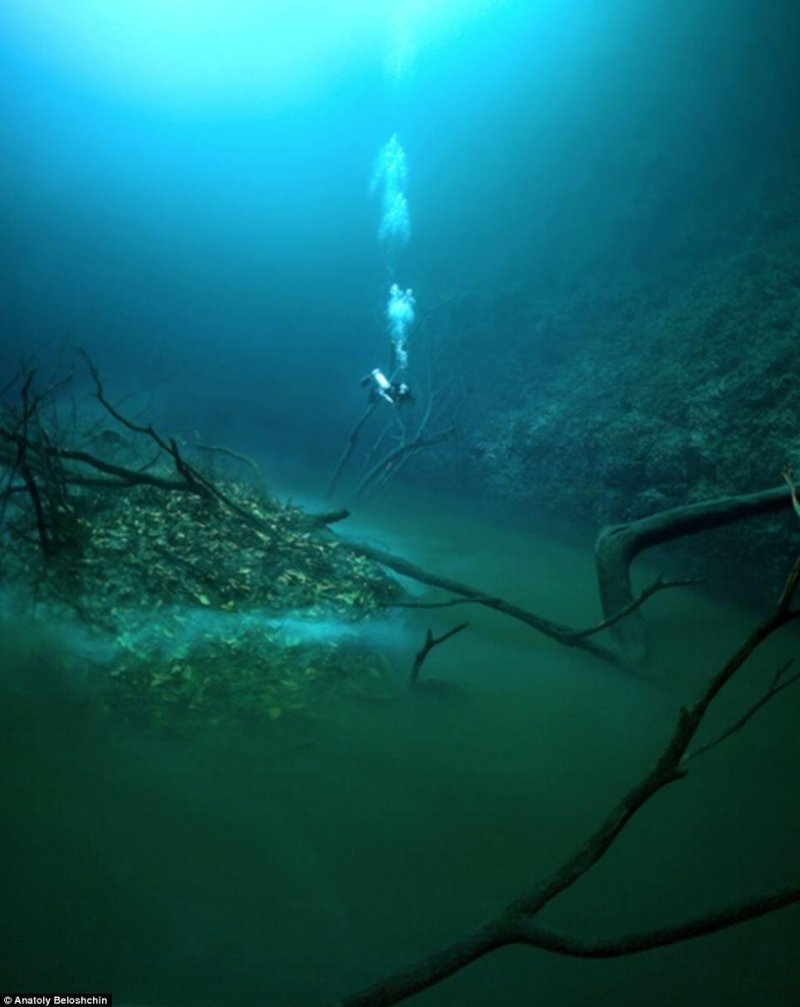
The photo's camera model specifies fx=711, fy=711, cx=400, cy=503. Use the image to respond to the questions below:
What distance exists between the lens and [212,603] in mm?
4730

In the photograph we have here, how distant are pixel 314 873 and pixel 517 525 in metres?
6.75

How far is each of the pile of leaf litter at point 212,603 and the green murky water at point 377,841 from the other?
26cm

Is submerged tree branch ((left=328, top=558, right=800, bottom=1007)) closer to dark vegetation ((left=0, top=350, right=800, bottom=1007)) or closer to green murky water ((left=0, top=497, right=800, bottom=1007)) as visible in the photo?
green murky water ((left=0, top=497, right=800, bottom=1007))

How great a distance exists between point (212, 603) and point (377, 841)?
7.58 ft

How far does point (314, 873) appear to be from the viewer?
8.68ft

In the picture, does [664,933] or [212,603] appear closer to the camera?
[664,933]

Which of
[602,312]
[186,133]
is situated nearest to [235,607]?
[602,312]

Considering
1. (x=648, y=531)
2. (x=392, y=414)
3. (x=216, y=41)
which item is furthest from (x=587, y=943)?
(x=216, y=41)

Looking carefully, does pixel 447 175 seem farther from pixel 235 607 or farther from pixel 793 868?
pixel 793 868

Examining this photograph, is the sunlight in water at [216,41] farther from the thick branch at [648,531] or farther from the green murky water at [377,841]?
the green murky water at [377,841]

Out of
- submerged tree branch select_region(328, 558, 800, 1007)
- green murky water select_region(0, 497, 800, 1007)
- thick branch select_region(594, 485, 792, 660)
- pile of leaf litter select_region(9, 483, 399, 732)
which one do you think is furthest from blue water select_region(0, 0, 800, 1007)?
thick branch select_region(594, 485, 792, 660)

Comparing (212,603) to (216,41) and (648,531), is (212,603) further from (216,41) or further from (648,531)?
(216,41)

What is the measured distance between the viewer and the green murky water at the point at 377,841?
2232 millimetres

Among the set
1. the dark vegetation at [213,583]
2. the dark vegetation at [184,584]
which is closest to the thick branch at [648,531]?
the dark vegetation at [213,583]
